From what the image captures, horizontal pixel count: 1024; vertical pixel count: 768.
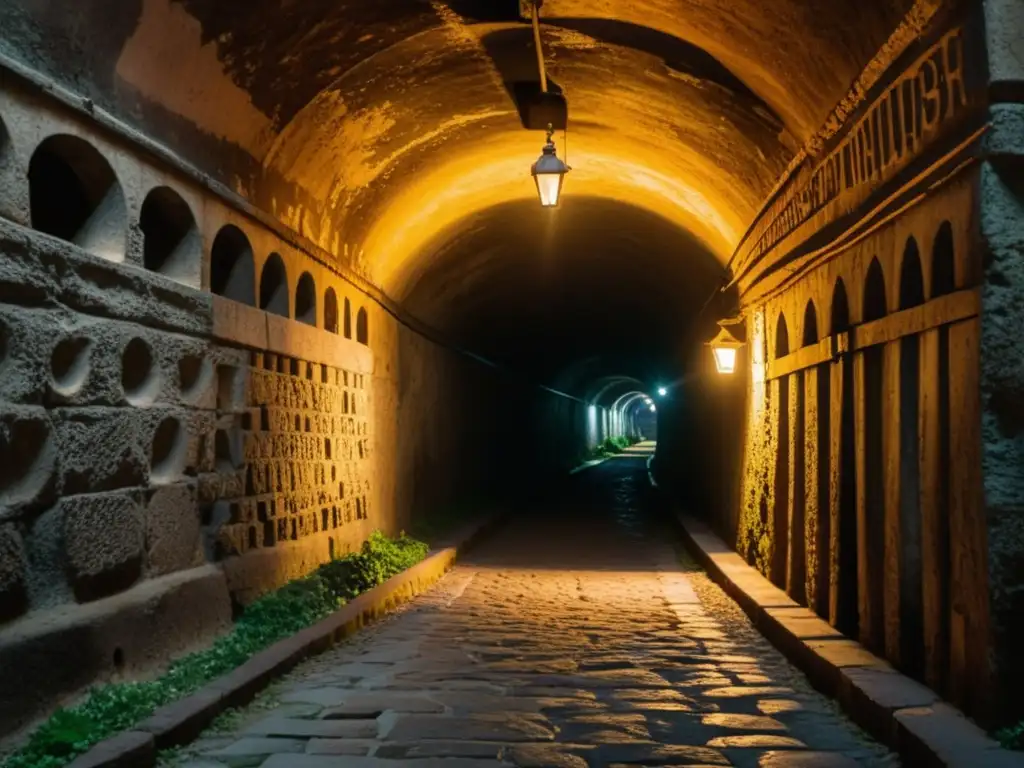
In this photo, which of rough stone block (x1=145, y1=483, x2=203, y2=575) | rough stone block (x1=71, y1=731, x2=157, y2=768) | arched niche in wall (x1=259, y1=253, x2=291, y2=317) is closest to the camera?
rough stone block (x1=71, y1=731, x2=157, y2=768)

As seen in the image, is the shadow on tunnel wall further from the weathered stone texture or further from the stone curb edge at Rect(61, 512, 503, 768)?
the weathered stone texture

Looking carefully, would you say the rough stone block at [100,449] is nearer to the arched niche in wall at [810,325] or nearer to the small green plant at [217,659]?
the small green plant at [217,659]

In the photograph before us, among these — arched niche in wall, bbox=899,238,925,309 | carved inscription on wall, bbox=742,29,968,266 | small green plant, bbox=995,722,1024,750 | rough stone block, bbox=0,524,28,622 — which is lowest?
small green plant, bbox=995,722,1024,750

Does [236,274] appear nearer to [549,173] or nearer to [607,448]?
[549,173]

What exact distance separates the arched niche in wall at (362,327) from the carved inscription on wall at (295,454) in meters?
0.51

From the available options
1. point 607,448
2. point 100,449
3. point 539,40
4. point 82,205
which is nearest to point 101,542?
point 100,449

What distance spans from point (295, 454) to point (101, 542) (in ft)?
11.2

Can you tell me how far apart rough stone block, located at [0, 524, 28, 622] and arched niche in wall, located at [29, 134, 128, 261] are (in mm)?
1695

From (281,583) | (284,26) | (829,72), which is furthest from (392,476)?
(829,72)

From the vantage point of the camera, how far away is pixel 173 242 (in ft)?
23.6

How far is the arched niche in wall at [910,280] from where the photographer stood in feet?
19.1

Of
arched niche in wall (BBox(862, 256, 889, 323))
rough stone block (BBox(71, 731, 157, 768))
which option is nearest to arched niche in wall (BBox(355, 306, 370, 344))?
arched niche in wall (BBox(862, 256, 889, 323))

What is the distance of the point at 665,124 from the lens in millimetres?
9805

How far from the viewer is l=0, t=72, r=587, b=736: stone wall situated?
5012mm
